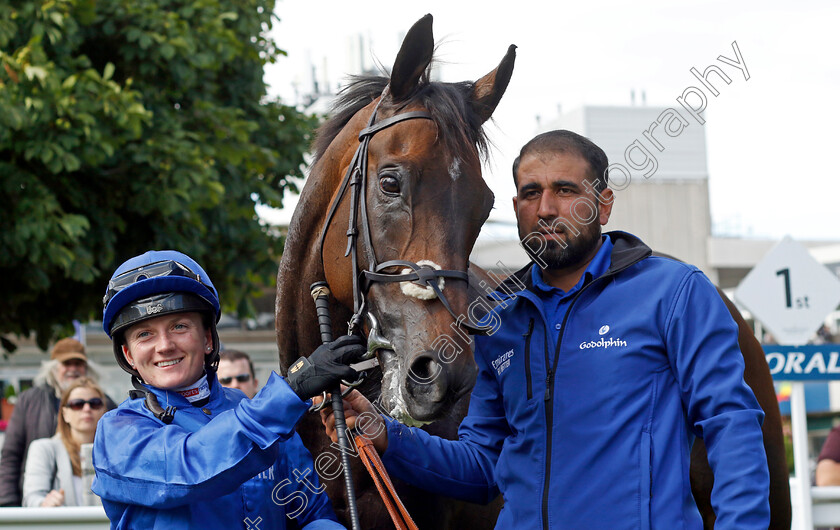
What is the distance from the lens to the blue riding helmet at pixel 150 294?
2254mm

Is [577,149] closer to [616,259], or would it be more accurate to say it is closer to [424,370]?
[616,259]

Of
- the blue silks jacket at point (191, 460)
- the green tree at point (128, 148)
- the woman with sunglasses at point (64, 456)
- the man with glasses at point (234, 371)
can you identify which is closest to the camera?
the blue silks jacket at point (191, 460)

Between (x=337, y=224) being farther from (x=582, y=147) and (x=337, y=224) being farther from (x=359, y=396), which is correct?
(x=582, y=147)

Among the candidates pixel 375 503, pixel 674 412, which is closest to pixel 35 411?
pixel 375 503

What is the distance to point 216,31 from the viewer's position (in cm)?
781

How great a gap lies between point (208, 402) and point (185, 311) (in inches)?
10.6

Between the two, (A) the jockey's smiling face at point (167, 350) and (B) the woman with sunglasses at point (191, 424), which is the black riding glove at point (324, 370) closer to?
(B) the woman with sunglasses at point (191, 424)

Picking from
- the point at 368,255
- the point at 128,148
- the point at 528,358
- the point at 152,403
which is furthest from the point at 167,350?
the point at 128,148

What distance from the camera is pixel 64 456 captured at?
5.06 metres

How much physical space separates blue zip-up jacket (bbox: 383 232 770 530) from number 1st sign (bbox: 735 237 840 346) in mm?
4011

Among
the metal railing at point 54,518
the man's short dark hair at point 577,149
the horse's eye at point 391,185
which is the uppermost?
the man's short dark hair at point 577,149

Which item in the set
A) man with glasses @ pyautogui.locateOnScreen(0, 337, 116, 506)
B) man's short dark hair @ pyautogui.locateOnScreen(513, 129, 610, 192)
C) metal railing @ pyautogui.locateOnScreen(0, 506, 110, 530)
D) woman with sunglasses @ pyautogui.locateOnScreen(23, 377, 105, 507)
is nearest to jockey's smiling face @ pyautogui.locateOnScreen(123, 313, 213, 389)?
man's short dark hair @ pyautogui.locateOnScreen(513, 129, 610, 192)

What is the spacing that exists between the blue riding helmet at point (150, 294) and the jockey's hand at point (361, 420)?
1.34ft

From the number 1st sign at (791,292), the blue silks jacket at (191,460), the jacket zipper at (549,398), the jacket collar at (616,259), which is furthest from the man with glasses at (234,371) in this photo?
the jacket zipper at (549,398)
